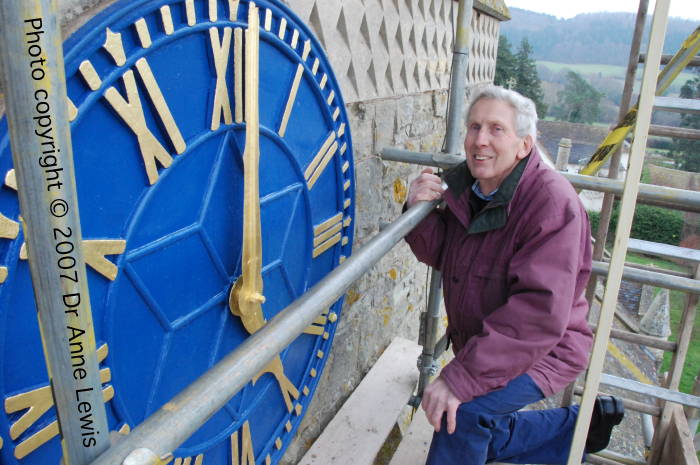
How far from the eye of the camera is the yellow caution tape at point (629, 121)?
2.39 meters

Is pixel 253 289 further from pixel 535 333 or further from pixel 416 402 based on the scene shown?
pixel 416 402

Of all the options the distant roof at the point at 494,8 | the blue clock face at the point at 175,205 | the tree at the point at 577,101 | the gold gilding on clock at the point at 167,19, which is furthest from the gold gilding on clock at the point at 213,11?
the tree at the point at 577,101

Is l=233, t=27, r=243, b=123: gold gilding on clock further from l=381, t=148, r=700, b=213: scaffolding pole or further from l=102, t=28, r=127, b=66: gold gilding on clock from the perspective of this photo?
l=381, t=148, r=700, b=213: scaffolding pole

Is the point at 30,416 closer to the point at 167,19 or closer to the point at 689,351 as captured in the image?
the point at 167,19

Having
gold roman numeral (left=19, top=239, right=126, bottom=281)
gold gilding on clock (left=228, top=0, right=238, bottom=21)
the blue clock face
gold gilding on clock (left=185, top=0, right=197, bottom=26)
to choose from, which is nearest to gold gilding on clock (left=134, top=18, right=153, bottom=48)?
the blue clock face

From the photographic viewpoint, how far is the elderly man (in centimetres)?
138

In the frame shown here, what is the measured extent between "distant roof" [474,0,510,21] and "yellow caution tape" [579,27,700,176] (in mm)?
1175

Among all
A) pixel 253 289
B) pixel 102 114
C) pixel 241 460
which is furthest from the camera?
pixel 241 460

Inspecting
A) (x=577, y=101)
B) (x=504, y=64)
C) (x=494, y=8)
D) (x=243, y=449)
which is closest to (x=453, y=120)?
(x=243, y=449)

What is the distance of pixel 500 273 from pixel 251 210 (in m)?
0.71

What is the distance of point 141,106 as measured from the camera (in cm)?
96

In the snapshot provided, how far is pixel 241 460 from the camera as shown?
4.89 ft

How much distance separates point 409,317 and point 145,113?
2290mm

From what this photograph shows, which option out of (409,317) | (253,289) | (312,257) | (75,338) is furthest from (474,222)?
(409,317)
